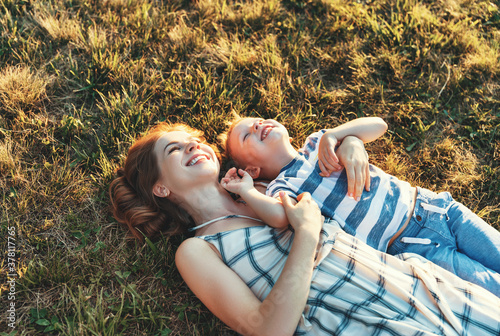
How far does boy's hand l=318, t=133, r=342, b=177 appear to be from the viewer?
2867 millimetres

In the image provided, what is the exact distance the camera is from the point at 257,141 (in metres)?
3.10

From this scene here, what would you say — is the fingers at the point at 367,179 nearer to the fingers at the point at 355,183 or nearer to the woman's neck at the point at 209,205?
the fingers at the point at 355,183

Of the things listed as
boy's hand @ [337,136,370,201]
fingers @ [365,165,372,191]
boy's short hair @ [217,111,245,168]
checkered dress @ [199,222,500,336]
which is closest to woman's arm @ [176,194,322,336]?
checkered dress @ [199,222,500,336]

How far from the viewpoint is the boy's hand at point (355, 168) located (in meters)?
2.81

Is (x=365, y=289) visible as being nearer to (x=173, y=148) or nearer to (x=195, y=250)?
(x=195, y=250)

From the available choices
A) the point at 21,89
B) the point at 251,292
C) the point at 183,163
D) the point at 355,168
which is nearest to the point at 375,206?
the point at 355,168

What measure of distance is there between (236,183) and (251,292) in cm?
77

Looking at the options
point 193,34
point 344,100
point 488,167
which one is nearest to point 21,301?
point 193,34

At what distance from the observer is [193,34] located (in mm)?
4039

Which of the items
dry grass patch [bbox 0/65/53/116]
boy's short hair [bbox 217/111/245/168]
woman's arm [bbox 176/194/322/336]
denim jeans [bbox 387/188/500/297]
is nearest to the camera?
woman's arm [bbox 176/194/322/336]

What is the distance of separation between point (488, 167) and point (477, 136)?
352 mm

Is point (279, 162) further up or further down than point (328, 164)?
further down

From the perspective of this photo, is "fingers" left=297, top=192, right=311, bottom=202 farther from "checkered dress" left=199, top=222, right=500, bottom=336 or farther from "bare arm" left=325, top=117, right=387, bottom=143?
"bare arm" left=325, top=117, right=387, bottom=143

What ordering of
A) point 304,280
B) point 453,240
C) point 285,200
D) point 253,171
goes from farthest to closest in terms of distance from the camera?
point 253,171 → point 453,240 → point 285,200 → point 304,280
